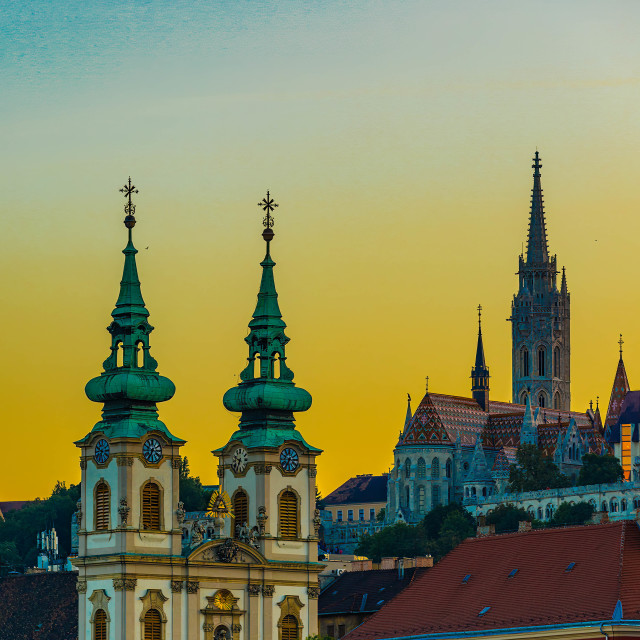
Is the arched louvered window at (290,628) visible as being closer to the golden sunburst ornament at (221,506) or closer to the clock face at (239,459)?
the golden sunburst ornament at (221,506)

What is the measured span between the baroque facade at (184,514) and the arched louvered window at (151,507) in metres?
0.04

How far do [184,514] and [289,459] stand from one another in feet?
18.3

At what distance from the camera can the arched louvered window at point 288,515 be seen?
116 m

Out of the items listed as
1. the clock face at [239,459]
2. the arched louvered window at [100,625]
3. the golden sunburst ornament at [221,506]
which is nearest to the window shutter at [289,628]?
the golden sunburst ornament at [221,506]

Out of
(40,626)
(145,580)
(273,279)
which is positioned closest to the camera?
(145,580)

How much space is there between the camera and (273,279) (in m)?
120

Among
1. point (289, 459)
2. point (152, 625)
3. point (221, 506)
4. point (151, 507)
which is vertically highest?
point (289, 459)

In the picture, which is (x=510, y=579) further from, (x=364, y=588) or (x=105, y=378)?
(x=364, y=588)

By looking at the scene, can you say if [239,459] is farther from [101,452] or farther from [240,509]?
[101,452]

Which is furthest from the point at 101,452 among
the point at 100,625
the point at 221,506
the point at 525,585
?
the point at 525,585

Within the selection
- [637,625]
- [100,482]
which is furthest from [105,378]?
[637,625]

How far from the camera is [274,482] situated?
11575cm

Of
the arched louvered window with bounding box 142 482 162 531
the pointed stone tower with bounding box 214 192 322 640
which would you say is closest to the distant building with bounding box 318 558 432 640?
the pointed stone tower with bounding box 214 192 322 640

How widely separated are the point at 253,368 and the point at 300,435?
352 centimetres
